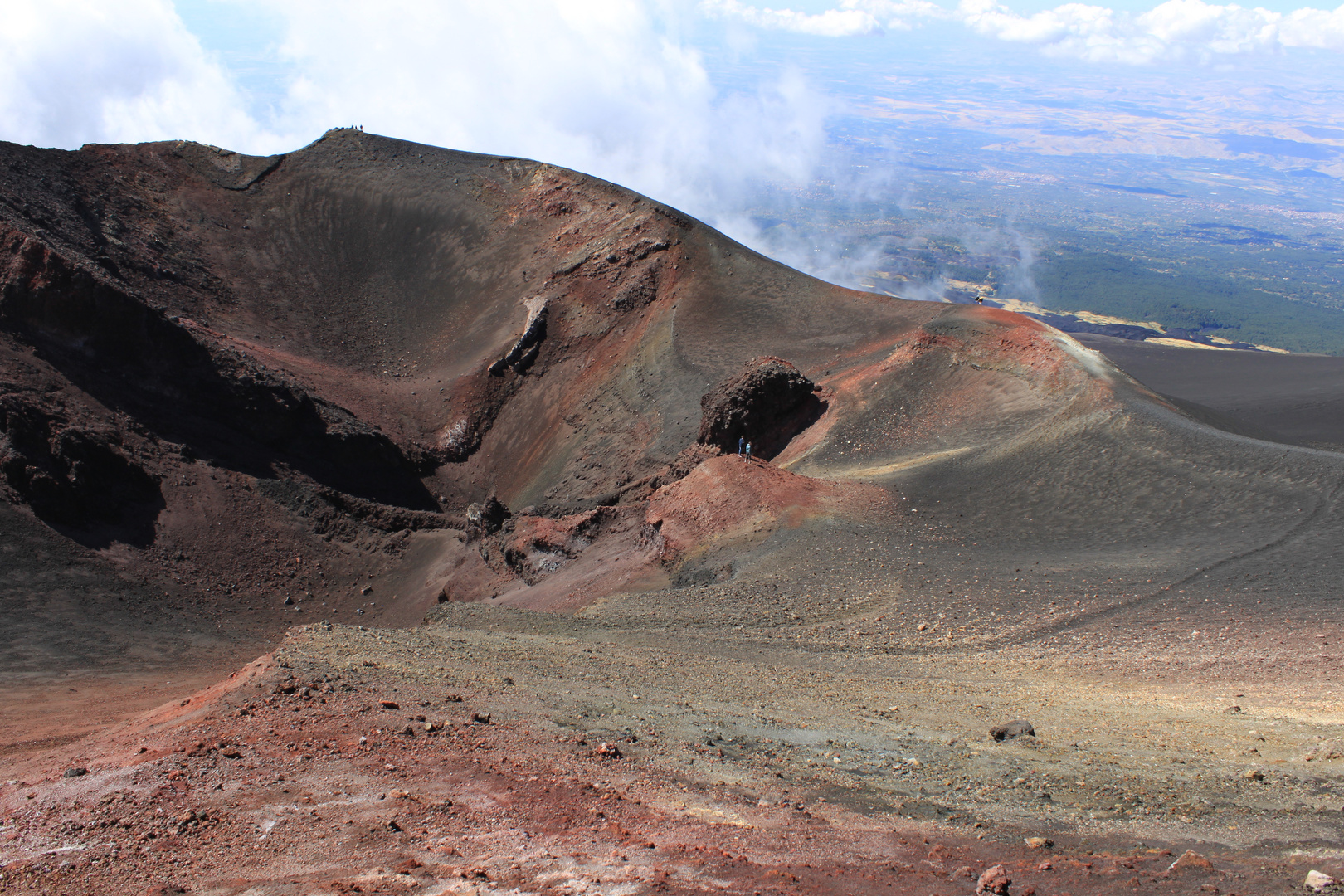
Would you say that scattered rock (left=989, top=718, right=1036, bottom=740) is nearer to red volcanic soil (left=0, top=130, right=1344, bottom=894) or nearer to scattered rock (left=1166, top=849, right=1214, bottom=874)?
red volcanic soil (left=0, top=130, right=1344, bottom=894)

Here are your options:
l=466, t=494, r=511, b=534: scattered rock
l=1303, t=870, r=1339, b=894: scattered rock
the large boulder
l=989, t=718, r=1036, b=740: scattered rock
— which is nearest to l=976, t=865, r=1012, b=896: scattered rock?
l=1303, t=870, r=1339, b=894: scattered rock

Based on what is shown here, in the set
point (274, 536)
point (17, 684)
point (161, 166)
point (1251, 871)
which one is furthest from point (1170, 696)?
point (161, 166)

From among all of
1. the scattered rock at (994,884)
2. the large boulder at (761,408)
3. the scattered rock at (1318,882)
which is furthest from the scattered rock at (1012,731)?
the large boulder at (761,408)

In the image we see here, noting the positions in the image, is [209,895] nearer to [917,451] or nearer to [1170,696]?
[1170,696]

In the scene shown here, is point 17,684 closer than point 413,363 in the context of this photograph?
Yes

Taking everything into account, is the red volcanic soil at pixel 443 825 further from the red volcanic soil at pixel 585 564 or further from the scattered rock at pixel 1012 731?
the scattered rock at pixel 1012 731
